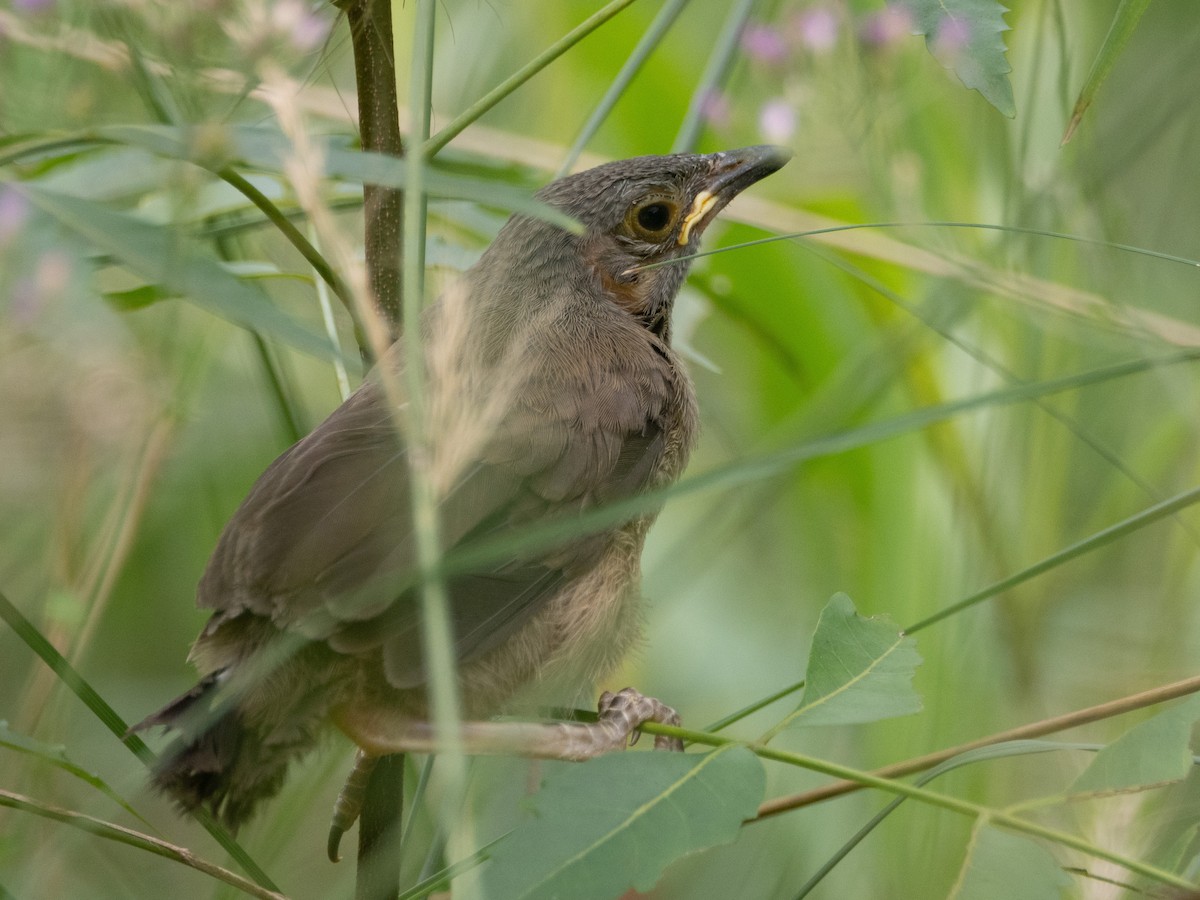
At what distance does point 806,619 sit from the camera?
4.06 metres

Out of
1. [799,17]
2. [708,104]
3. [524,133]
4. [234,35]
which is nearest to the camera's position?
[234,35]

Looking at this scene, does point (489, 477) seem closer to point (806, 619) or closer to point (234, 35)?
point (234, 35)

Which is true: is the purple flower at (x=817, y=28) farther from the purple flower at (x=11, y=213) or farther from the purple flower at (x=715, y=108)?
the purple flower at (x=11, y=213)

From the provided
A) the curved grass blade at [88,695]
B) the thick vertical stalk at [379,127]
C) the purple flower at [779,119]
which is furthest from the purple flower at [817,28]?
the curved grass blade at [88,695]

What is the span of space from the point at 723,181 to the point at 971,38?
5.27ft

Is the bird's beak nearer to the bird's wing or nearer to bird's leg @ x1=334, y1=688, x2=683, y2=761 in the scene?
the bird's wing

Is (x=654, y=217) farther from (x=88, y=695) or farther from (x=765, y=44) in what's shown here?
(x=88, y=695)

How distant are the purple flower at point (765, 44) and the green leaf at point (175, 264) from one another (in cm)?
190

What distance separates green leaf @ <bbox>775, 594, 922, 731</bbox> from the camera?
5.29 feet

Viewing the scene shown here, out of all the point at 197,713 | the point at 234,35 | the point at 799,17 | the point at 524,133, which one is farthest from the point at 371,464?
the point at 524,133

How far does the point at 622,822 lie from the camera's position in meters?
1.48

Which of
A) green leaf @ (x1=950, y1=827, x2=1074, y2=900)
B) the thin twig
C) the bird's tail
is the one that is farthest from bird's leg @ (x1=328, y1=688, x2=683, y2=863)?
green leaf @ (x1=950, y1=827, x2=1074, y2=900)

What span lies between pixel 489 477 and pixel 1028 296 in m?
1.15

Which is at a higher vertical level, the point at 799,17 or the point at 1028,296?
the point at 799,17
